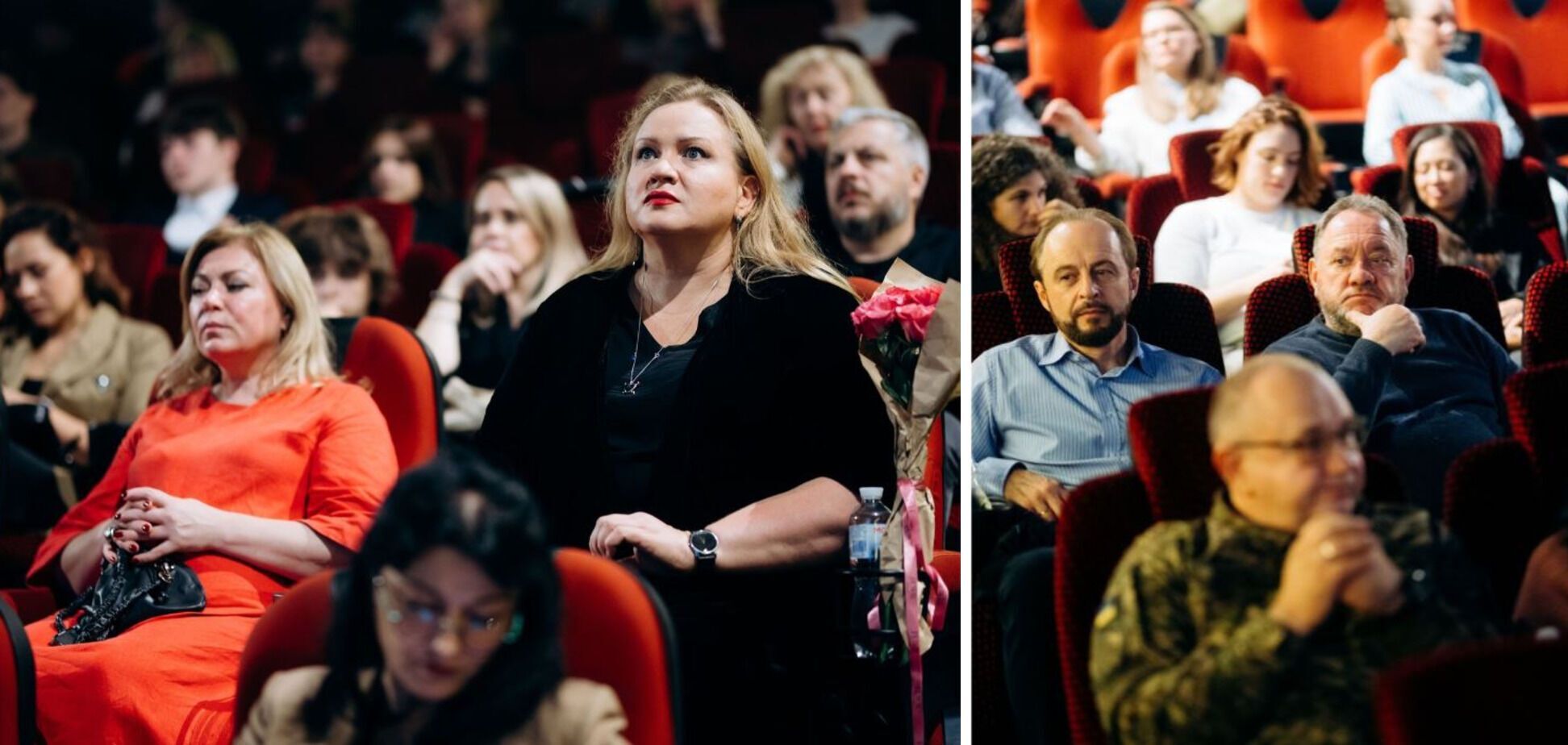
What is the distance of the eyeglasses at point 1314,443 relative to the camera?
6.18ft

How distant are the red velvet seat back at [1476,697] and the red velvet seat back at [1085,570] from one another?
400 millimetres

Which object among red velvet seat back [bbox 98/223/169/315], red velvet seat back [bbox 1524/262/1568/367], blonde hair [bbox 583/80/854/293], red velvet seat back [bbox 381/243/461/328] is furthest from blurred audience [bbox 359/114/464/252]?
red velvet seat back [bbox 1524/262/1568/367]

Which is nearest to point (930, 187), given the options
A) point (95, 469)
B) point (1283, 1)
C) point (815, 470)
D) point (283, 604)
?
point (1283, 1)

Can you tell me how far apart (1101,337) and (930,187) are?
126cm

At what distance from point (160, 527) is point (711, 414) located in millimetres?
809

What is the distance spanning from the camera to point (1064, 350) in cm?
236

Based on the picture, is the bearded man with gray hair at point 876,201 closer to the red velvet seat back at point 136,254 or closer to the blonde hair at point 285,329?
the blonde hair at point 285,329

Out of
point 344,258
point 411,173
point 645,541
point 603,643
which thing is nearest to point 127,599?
point 645,541

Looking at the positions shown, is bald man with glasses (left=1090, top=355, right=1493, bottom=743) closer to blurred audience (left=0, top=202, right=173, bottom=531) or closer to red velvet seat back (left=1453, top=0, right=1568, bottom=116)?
red velvet seat back (left=1453, top=0, right=1568, bottom=116)

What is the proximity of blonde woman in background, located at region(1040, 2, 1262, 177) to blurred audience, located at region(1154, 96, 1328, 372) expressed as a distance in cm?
5

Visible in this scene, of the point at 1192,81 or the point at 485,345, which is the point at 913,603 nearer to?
the point at 1192,81

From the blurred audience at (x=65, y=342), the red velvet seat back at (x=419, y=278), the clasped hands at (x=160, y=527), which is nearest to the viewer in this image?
the clasped hands at (x=160, y=527)

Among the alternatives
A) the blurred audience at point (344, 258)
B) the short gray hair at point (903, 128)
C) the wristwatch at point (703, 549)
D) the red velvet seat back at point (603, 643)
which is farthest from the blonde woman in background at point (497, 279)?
the red velvet seat back at point (603, 643)

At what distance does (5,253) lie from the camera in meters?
3.43
